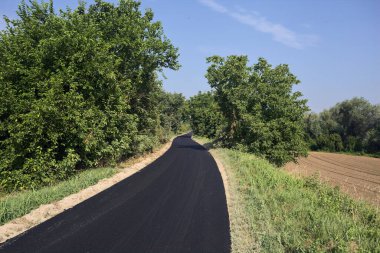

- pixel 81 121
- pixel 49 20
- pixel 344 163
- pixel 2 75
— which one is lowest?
pixel 344 163

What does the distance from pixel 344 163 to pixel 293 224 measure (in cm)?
4586

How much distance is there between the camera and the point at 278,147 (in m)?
31.2

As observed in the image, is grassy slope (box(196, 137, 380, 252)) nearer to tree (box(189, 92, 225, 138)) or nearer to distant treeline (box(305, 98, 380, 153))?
tree (box(189, 92, 225, 138))

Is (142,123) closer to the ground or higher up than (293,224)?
higher up

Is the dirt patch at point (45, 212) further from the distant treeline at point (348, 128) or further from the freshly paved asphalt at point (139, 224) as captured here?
the distant treeline at point (348, 128)

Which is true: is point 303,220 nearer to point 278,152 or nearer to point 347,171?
point 278,152

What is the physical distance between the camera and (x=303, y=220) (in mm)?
8891

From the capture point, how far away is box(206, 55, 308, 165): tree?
103ft

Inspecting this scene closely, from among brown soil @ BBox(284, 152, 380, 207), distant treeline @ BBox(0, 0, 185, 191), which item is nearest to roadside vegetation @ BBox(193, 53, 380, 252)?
brown soil @ BBox(284, 152, 380, 207)

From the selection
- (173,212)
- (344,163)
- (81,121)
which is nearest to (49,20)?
(81,121)

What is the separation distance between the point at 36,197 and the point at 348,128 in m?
68.4

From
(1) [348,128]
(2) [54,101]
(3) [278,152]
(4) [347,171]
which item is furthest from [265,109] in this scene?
(1) [348,128]

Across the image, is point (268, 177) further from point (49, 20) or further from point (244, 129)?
point (244, 129)

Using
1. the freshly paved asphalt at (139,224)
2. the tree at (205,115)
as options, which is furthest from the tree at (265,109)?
the tree at (205,115)
